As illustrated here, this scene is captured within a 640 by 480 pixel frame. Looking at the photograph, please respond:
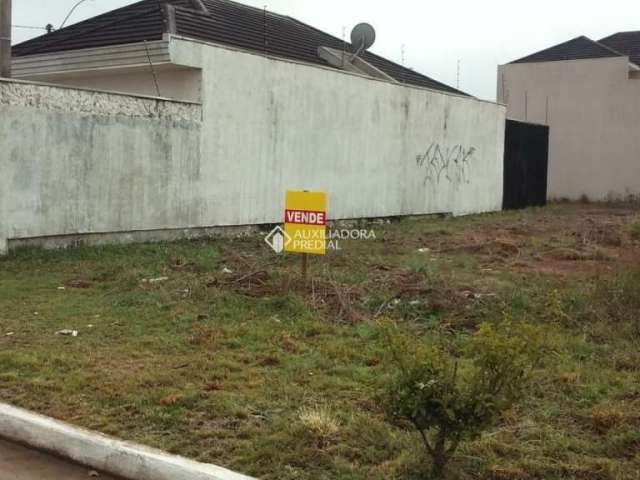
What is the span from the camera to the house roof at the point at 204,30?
1434 cm

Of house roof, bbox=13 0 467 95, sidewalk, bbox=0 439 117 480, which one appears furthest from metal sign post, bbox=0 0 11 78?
sidewalk, bbox=0 439 117 480

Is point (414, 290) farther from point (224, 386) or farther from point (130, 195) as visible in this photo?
point (130, 195)

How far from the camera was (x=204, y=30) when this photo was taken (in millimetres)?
14906

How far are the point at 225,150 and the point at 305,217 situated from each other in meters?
5.85

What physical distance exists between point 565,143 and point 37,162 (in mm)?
22199

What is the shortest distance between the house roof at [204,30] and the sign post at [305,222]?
6996mm

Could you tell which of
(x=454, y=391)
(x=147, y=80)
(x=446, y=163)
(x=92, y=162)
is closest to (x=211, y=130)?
(x=147, y=80)

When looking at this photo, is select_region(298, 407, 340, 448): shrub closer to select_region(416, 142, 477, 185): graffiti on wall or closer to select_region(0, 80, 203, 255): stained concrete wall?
select_region(0, 80, 203, 255): stained concrete wall

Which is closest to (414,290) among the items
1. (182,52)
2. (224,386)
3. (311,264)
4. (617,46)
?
(311,264)

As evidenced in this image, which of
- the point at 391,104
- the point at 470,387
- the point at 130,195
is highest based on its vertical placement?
the point at 391,104

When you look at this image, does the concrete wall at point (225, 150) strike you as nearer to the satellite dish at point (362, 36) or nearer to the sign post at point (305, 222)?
the satellite dish at point (362, 36)

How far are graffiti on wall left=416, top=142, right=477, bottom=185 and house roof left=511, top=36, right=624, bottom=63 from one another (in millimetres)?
10942

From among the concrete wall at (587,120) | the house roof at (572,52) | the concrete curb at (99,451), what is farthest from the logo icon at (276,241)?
the house roof at (572,52)

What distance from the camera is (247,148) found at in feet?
45.3
